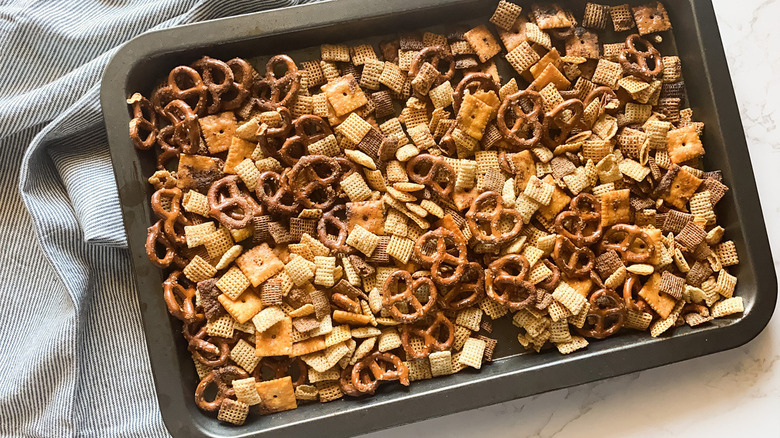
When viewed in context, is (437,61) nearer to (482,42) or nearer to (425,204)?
(482,42)

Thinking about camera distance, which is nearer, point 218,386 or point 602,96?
point 218,386

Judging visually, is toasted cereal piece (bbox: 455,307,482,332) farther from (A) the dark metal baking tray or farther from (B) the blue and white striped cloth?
(B) the blue and white striped cloth

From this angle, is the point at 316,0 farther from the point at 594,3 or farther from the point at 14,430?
the point at 14,430

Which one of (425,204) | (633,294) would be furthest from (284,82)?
(633,294)

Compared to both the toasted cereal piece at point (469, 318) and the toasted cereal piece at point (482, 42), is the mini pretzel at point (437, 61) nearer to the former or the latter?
the toasted cereal piece at point (482, 42)

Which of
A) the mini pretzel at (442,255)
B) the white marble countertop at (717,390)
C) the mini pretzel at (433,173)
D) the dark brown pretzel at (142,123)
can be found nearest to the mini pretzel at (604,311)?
the white marble countertop at (717,390)

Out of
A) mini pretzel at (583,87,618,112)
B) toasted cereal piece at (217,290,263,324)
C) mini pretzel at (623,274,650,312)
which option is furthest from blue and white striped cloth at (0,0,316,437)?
mini pretzel at (623,274,650,312)

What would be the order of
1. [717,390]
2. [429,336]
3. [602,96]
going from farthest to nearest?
1. [717,390]
2. [602,96]
3. [429,336]
